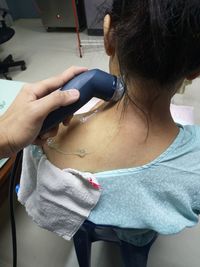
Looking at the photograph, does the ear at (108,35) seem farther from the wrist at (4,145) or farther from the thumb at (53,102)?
the wrist at (4,145)

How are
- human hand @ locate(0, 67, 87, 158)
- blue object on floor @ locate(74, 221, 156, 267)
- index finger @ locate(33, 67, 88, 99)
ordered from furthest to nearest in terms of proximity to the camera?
blue object on floor @ locate(74, 221, 156, 267) → index finger @ locate(33, 67, 88, 99) → human hand @ locate(0, 67, 87, 158)

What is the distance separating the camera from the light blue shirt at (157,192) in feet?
2.21

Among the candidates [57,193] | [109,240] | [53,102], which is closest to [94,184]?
[57,193]

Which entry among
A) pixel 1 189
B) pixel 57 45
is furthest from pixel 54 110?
pixel 57 45

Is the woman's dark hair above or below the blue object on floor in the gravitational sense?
above

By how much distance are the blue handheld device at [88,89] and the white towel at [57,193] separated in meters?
0.12

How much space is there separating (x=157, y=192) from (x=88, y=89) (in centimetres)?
31

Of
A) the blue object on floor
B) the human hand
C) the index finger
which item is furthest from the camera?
the blue object on floor

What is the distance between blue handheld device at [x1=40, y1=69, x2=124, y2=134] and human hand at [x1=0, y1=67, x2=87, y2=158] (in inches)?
0.8

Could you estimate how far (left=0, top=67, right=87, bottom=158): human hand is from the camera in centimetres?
62

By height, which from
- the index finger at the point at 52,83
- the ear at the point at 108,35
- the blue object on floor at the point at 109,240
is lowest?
the blue object on floor at the point at 109,240

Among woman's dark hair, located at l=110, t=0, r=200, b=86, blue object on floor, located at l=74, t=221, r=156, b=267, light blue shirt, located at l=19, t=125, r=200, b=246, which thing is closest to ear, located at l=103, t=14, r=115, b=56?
woman's dark hair, located at l=110, t=0, r=200, b=86

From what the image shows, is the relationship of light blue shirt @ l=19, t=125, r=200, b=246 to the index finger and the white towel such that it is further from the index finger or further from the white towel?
the index finger

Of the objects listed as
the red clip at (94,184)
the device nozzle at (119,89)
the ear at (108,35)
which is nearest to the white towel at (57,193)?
the red clip at (94,184)
